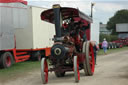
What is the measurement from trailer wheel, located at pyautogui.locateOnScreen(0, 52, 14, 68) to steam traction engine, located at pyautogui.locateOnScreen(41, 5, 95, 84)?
4263 millimetres

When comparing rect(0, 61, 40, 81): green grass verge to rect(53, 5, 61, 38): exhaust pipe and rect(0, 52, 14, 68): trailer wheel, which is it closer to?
rect(0, 52, 14, 68): trailer wheel

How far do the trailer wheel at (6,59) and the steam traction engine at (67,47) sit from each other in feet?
14.0

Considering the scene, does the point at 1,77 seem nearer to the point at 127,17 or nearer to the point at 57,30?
the point at 57,30

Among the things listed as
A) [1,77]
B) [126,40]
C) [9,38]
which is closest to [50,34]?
[9,38]

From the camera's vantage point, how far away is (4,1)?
13.4 m

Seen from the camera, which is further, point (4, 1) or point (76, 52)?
point (4, 1)

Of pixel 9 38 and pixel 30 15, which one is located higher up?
pixel 30 15

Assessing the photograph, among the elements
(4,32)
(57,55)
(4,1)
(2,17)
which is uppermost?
(4,1)

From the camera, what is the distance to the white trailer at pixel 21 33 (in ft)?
43.7

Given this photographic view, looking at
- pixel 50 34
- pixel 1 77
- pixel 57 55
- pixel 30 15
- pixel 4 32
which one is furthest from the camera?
pixel 50 34

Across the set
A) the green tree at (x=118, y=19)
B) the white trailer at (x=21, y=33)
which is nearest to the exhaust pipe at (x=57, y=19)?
the white trailer at (x=21, y=33)

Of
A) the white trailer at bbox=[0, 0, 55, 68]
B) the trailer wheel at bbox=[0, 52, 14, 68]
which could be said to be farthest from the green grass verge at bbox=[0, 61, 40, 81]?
the white trailer at bbox=[0, 0, 55, 68]

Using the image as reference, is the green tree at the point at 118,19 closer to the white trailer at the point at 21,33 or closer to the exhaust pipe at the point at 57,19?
the white trailer at the point at 21,33

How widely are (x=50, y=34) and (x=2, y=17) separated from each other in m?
5.45
